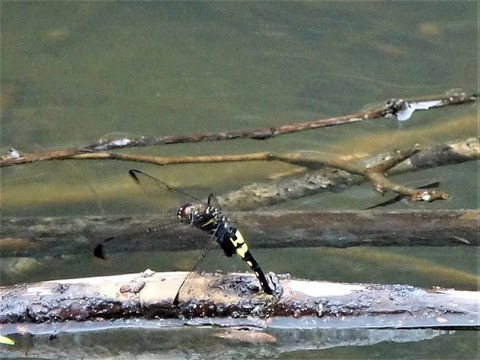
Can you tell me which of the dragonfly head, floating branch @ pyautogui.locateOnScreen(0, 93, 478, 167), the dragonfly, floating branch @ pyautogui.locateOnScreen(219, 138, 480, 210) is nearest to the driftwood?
the dragonfly

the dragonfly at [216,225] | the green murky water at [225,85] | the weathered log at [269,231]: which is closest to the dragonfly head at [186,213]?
the dragonfly at [216,225]

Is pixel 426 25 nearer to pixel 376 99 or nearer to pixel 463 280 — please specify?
pixel 376 99

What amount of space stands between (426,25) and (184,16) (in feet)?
4.26

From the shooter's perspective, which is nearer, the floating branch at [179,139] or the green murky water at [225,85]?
the floating branch at [179,139]

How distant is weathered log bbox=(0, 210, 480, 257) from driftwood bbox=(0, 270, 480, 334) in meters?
0.30

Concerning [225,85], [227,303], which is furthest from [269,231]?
[225,85]

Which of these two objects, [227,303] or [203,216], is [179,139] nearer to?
[203,216]

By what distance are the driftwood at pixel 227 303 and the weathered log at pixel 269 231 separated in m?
0.30

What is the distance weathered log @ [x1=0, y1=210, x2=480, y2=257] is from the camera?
239cm

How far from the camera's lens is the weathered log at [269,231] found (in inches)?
94.0

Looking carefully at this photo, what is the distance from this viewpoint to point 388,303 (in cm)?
210

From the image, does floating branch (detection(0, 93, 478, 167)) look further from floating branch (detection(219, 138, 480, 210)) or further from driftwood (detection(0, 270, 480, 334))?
driftwood (detection(0, 270, 480, 334))

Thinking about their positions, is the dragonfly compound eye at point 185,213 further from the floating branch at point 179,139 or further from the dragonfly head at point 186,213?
the floating branch at point 179,139

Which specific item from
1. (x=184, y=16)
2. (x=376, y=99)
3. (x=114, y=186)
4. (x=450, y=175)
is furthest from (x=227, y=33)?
(x=450, y=175)
